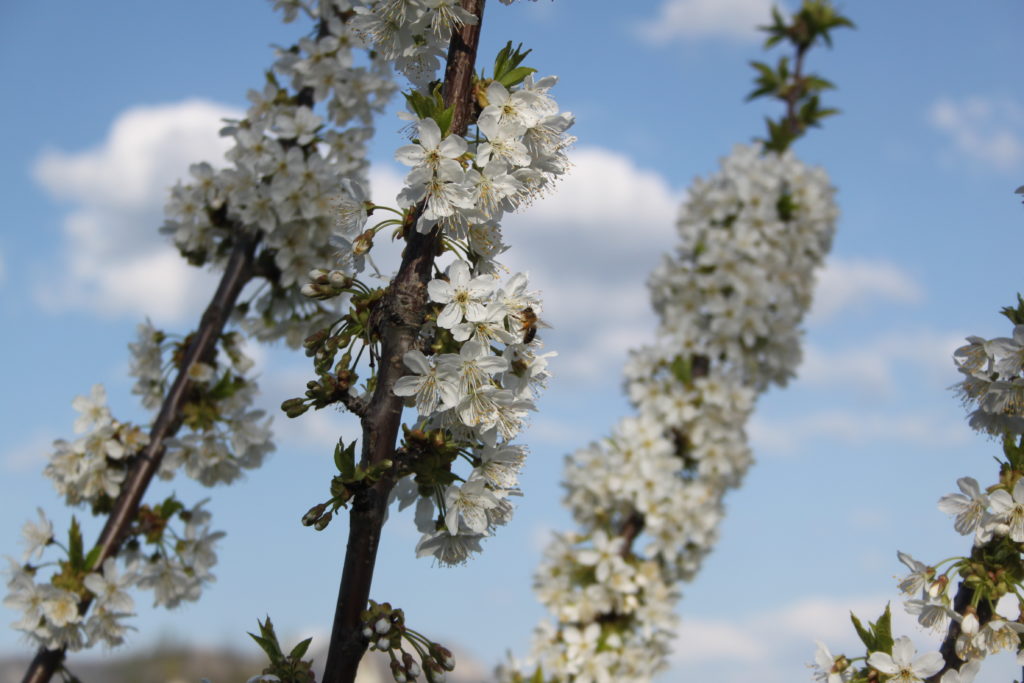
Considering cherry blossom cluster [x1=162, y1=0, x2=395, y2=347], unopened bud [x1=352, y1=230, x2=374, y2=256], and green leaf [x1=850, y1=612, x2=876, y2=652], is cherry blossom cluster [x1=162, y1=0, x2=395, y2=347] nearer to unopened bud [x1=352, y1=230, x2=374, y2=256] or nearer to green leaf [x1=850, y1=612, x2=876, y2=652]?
unopened bud [x1=352, y1=230, x2=374, y2=256]

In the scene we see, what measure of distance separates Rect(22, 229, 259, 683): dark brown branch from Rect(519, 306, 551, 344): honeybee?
295cm

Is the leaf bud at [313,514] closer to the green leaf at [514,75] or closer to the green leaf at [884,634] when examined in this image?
the green leaf at [514,75]

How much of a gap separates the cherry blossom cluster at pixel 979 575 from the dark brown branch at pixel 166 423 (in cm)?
359

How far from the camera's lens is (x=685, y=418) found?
7.30m

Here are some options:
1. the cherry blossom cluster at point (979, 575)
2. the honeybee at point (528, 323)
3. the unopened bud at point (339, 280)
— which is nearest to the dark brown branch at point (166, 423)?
the unopened bud at point (339, 280)

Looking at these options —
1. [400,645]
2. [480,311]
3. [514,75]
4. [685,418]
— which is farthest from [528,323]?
[685,418]

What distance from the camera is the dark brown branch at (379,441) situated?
257cm

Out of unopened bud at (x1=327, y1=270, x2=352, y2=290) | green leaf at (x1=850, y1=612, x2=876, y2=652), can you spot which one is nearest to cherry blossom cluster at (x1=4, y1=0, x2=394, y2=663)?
unopened bud at (x1=327, y1=270, x2=352, y2=290)

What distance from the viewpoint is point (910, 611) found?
3281 millimetres

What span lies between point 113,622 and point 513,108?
3.56 m

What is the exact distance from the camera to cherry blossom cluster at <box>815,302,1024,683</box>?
3105 millimetres

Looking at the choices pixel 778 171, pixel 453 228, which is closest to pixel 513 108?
pixel 453 228

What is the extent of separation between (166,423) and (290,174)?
1.58 m

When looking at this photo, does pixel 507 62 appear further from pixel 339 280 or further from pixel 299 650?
pixel 299 650
